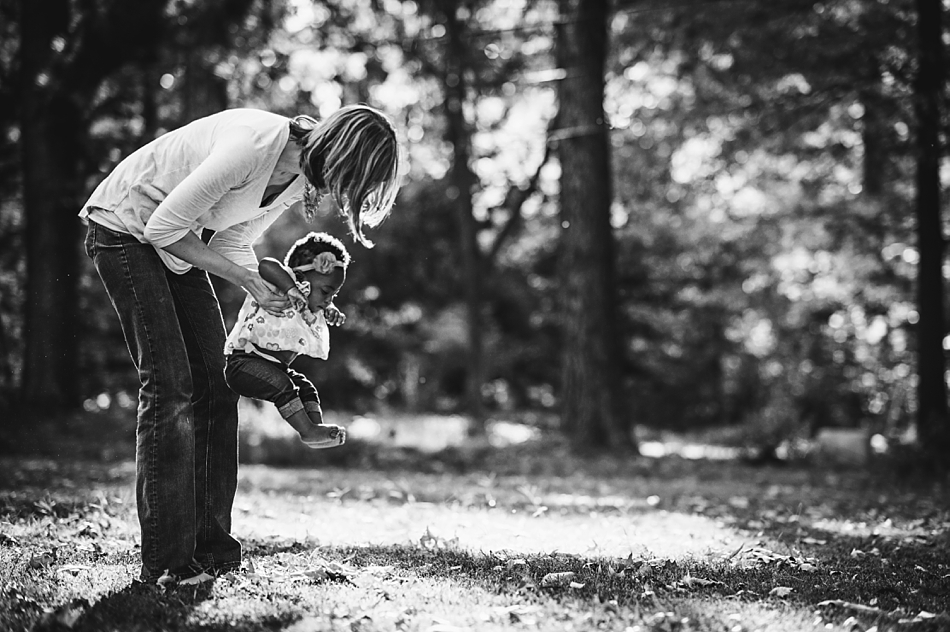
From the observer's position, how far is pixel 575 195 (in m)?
11.1

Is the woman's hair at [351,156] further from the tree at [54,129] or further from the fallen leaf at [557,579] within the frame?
the tree at [54,129]

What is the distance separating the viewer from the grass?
3.02m

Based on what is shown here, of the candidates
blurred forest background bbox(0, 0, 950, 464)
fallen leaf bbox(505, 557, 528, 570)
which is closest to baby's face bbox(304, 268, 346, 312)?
fallen leaf bbox(505, 557, 528, 570)

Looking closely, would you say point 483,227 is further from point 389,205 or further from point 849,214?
point 389,205

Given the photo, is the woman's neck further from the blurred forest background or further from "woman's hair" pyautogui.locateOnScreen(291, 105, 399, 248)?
the blurred forest background

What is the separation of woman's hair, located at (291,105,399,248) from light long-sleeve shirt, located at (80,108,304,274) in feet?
0.38

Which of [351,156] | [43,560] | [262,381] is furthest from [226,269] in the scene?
[43,560]

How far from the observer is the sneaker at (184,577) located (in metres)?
3.25

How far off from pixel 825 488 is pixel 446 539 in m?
5.54

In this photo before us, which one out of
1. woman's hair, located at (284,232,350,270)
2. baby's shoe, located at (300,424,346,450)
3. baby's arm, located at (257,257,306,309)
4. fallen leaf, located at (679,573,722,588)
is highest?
woman's hair, located at (284,232,350,270)

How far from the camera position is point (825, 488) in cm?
877

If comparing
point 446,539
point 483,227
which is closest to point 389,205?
point 446,539

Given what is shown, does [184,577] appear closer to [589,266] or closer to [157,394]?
[157,394]

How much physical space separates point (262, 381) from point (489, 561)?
1.24 meters
